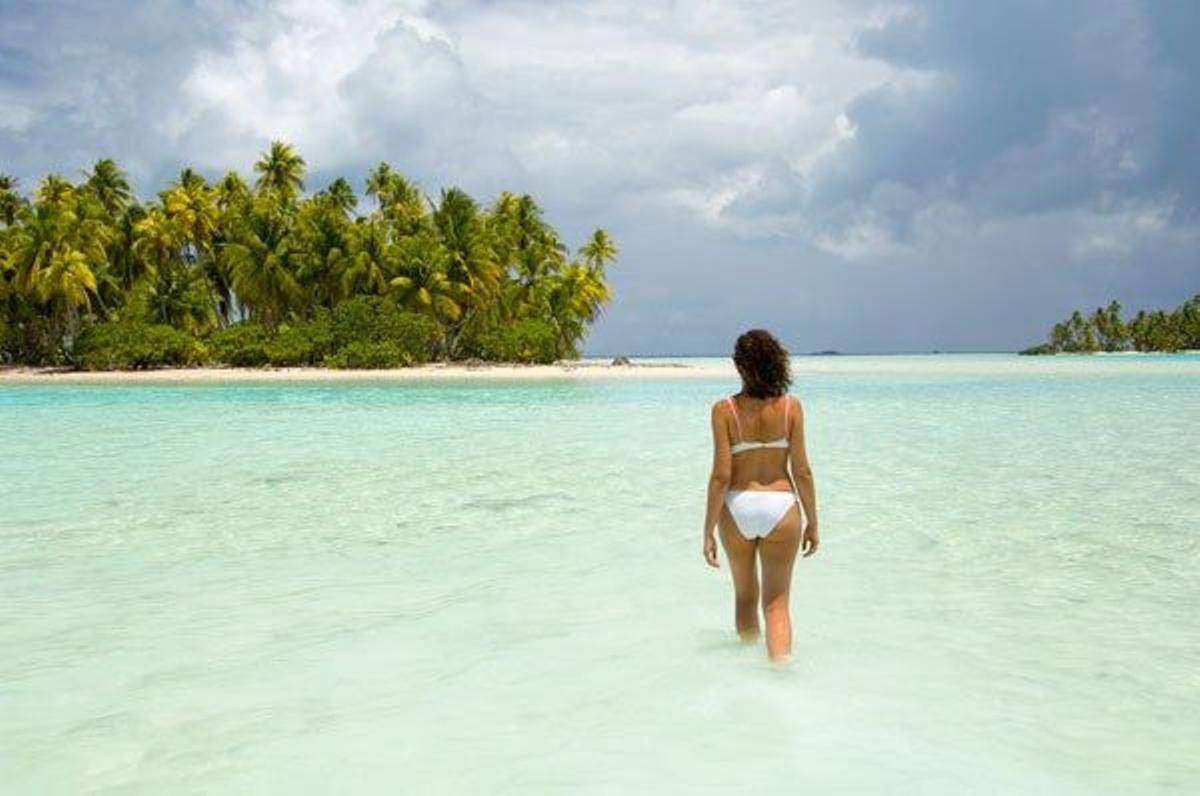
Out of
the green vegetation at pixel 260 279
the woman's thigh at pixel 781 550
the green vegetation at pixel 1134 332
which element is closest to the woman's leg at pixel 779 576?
the woman's thigh at pixel 781 550

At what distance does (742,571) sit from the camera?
15.4 feet

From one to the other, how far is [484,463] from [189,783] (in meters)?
10.4

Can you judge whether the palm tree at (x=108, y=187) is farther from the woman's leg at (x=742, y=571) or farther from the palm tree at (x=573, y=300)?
the woman's leg at (x=742, y=571)

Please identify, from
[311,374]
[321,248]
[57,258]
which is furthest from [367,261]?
[57,258]

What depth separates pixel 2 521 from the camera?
9.46 m

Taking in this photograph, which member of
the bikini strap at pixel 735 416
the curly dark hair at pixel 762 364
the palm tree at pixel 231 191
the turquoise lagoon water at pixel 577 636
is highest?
the palm tree at pixel 231 191

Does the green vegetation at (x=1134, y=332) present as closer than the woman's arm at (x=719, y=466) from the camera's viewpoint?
No

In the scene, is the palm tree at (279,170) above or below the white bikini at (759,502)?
above

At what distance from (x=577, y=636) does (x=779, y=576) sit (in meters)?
1.40

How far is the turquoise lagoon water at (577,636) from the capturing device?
12.6ft

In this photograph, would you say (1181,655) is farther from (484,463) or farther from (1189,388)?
(1189,388)

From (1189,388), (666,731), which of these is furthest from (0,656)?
(1189,388)

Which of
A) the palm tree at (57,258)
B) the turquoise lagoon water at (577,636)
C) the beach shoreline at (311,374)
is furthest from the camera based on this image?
the palm tree at (57,258)

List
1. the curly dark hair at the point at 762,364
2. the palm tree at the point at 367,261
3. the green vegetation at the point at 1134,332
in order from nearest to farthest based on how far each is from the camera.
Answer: the curly dark hair at the point at 762,364 → the palm tree at the point at 367,261 → the green vegetation at the point at 1134,332
